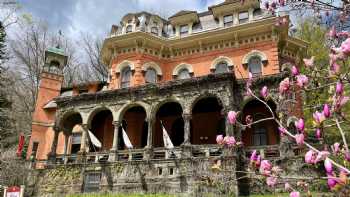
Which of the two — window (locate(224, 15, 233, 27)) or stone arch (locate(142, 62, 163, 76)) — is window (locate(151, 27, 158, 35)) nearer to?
stone arch (locate(142, 62, 163, 76))

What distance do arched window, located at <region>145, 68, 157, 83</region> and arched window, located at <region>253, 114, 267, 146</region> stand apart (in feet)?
26.1

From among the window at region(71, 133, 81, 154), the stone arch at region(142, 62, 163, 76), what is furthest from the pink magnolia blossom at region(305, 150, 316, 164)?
the window at region(71, 133, 81, 154)

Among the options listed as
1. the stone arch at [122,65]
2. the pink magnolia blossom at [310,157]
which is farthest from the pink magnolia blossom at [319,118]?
the stone arch at [122,65]

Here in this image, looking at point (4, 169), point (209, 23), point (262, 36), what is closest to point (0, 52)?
point (4, 169)

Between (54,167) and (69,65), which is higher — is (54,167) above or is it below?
below

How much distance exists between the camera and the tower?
1003 inches

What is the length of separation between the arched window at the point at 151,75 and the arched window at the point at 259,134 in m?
7.96

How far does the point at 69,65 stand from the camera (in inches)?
1670

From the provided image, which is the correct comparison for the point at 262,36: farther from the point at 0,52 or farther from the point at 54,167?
the point at 0,52

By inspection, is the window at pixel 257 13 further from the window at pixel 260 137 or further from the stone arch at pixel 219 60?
the window at pixel 260 137

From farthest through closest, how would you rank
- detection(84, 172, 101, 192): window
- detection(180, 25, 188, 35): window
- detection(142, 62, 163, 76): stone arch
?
detection(180, 25, 188, 35): window
detection(142, 62, 163, 76): stone arch
detection(84, 172, 101, 192): window

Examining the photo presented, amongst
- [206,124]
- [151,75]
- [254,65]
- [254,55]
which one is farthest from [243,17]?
[206,124]

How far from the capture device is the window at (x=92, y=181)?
1761 centimetres

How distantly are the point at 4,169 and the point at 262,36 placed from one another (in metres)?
18.8
